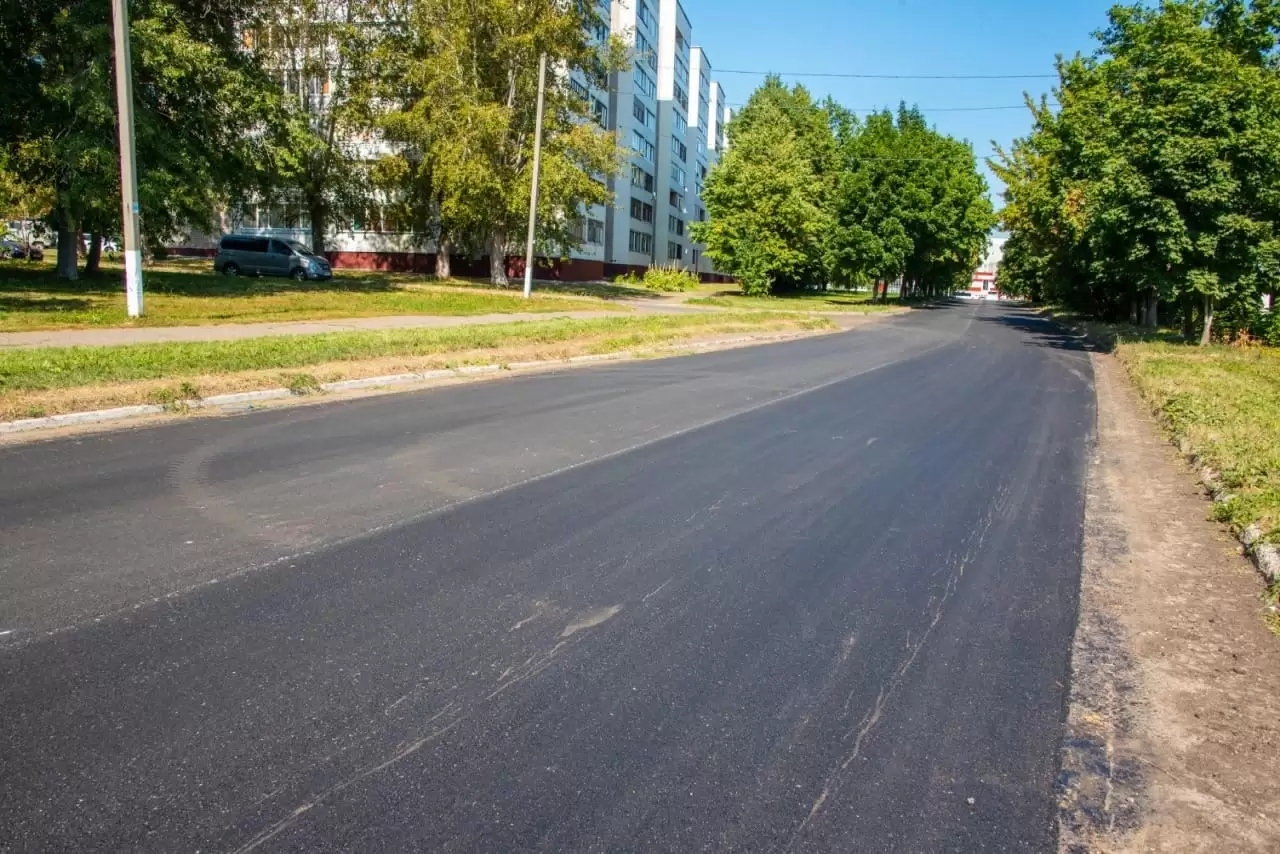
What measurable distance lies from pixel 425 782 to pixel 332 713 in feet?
2.16

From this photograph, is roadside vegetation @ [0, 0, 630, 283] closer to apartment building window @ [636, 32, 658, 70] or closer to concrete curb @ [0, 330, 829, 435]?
concrete curb @ [0, 330, 829, 435]

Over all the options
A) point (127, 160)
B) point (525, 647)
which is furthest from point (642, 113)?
point (525, 647)

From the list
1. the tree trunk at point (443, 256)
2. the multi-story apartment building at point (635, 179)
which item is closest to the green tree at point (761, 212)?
the multi-story apartment building at point (635, 179)

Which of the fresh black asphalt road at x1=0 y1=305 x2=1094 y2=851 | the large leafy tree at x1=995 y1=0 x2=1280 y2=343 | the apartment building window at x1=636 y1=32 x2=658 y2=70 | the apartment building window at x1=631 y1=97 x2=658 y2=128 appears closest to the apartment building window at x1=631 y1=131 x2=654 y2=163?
the apartment building window at x1=631 y1=97 x2=658 y2=128

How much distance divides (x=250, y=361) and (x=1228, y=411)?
1398 centimetres

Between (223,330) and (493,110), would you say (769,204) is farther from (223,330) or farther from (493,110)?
(223,330)

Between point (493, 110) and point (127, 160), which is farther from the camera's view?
point (493, 110)

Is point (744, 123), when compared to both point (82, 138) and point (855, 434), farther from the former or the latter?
point (855, 434)

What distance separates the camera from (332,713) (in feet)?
11.4

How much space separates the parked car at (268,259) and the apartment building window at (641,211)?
35.8m

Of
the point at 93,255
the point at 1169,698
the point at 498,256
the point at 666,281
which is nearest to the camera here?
the point at 1169,698

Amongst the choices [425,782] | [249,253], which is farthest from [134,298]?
[249,253]

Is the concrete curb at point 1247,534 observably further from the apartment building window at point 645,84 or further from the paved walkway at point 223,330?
the apartment building window at point 645,84

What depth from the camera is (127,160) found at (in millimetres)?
17062
